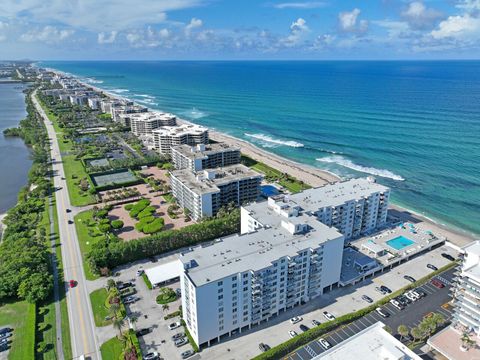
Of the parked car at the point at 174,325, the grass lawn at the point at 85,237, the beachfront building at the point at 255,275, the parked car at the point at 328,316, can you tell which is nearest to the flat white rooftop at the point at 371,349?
the parked car at the point at 328,316

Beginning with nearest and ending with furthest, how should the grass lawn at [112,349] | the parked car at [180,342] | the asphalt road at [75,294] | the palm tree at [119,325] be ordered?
1. the grass lawn at [112,349]
2. the palm tree at [119,325]
3. the parked car at [180,342]
4. the asphalt road at [75,294]

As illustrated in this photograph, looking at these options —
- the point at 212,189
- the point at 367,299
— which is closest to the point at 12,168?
the point at 212,189

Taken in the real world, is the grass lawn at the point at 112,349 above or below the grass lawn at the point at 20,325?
below

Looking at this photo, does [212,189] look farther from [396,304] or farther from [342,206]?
[396,304]

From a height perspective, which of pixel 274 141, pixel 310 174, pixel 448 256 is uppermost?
pixel 274 141

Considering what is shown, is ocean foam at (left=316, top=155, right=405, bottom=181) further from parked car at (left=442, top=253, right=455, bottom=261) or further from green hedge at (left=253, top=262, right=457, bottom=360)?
green hedge at (left=253, top=262, right=457, bottom=360)

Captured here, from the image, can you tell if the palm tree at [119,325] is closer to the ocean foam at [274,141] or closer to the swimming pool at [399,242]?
the swimming pool at [399,242]
